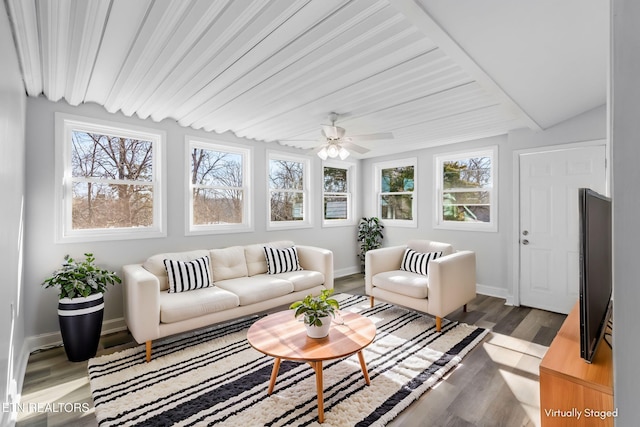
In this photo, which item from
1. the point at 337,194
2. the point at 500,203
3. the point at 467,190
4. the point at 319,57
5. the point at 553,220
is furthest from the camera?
the point at 337,194

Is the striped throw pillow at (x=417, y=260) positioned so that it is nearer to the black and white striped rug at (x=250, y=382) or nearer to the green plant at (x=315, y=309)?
the black and white striped rug at (x=250, y=382)

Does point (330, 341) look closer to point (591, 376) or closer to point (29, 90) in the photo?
point (591, 376)

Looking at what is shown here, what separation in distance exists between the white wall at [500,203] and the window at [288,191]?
163 centimetres

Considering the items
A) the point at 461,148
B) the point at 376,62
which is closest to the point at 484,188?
the point at 461,148

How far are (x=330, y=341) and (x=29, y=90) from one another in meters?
3.42

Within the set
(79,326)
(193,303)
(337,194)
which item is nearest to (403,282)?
(193,303)

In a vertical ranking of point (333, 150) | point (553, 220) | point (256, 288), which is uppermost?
point (333, 150)

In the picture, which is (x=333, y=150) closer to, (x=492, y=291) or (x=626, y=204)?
(x=626, y=204)

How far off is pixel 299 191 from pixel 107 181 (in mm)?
2727

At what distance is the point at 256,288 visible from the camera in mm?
3400

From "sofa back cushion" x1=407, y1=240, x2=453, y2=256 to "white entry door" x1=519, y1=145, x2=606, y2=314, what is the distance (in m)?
0.98

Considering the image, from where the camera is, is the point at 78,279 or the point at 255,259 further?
the point at 255,259

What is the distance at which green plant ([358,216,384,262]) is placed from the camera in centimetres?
577

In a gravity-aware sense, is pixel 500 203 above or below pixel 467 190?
below
